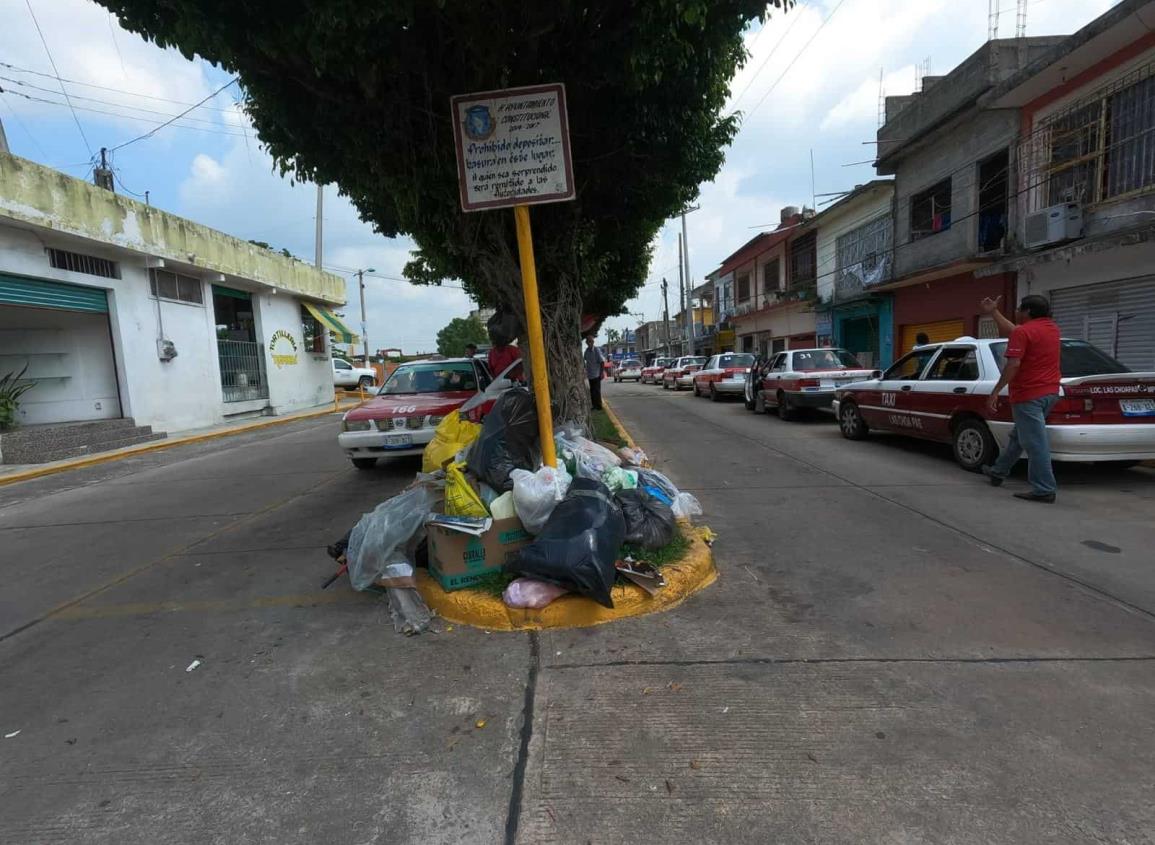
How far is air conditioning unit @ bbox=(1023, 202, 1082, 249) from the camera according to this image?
11758 mm

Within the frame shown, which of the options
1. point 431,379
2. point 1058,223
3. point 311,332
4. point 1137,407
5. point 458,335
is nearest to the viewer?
point 1137,407

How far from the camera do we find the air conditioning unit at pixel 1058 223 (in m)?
11.8

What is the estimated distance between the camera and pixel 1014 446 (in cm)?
612

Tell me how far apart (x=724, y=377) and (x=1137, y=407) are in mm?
13320

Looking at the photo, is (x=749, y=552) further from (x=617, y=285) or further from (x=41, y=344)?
(x=41, y=344)

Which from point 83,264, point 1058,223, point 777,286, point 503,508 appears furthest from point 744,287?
point 503,508

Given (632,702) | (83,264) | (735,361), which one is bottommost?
(632,702)

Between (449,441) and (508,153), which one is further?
(449,441)

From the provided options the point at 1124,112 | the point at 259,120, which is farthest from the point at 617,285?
the point at 259,120

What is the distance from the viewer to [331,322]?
23.1 m

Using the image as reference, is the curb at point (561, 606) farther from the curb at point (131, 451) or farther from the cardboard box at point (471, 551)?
the curb at point (131, 451)

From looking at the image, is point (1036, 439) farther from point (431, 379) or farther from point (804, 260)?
point (804, 260)

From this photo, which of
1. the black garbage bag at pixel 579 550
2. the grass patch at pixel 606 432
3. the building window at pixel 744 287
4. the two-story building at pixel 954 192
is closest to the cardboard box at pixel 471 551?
the black garbage bag at pixel 579 550

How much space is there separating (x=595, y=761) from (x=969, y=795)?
1273mm
